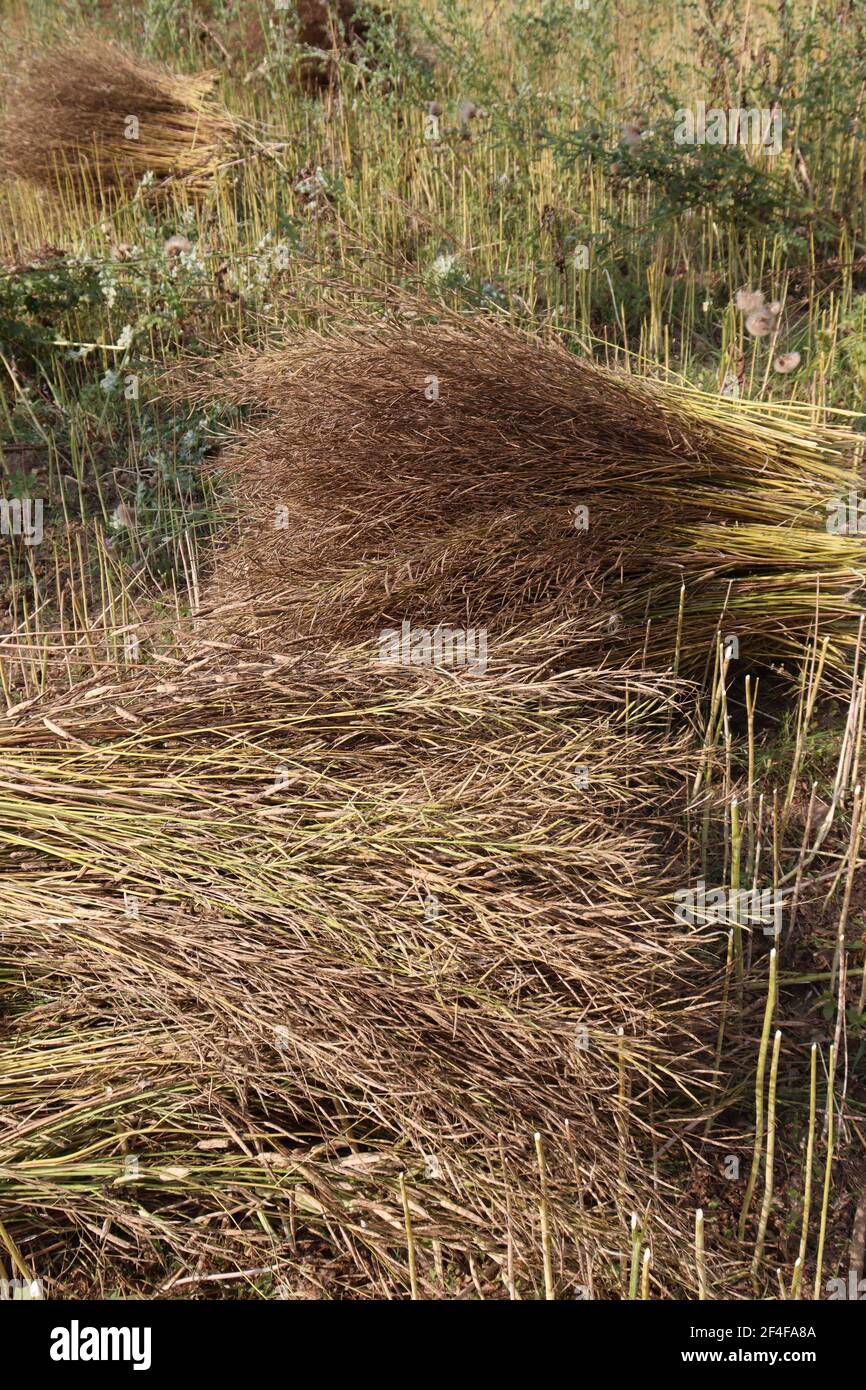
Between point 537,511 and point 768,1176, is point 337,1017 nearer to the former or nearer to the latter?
point 768,1176

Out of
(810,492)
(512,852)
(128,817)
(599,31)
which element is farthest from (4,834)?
(599,31)

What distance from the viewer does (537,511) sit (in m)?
2.32

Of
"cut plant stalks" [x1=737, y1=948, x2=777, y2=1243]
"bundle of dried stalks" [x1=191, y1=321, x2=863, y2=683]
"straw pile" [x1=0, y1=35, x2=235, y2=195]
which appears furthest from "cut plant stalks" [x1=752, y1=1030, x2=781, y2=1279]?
"straw pile" [x1=0, y1=35, x2=235, y2=195]

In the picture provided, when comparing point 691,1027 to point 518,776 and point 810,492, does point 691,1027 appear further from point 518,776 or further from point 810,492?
point 810,492

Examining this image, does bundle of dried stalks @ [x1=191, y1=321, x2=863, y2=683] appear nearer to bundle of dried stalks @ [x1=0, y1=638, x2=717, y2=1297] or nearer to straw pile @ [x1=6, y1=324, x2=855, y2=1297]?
straw pile @ [x1=6, y1=324, x2=855, y2=1297]

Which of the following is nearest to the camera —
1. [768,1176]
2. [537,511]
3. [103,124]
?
[768,1176]

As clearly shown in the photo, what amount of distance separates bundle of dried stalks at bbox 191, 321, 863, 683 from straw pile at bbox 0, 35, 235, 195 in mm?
2944

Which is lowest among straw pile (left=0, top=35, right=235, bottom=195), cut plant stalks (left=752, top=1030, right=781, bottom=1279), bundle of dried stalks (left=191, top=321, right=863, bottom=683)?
cut plant stalks (left=752, top=1030, right=781, bottom=1279)

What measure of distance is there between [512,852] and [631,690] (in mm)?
583

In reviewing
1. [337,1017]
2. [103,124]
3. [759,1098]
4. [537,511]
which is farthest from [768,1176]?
[103,124]

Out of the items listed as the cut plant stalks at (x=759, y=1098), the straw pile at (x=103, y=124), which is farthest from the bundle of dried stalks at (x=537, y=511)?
the straw pile at (x=103, y=124)

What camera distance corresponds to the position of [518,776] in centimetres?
172

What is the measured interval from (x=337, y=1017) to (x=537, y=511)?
3.77ft

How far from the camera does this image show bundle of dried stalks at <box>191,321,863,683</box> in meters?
2.29
